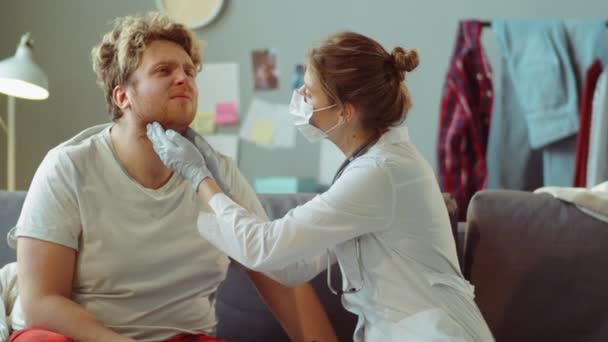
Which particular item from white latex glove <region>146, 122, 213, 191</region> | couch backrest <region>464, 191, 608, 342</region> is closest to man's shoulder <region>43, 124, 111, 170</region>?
white latex glove <region>146, 122, 213, 191</region>

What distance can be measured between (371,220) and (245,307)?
2.12 feet

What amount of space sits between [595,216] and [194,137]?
3.31 ft

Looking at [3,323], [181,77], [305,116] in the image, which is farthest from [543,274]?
[3,323]

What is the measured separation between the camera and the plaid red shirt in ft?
8.91

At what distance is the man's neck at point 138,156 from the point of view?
161 cm

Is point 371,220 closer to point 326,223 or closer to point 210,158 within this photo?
point 326,223

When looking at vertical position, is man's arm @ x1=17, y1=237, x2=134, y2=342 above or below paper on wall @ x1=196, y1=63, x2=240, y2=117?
below

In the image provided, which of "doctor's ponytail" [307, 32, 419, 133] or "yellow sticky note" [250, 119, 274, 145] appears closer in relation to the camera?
"doctor's ponytail" [307, 32, 419, 133]

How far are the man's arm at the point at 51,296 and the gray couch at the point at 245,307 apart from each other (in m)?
0.48

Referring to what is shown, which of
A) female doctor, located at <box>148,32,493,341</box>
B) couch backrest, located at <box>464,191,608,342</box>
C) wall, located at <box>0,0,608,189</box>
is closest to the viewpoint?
female doctor, located at <box>148,32,493,341</box>

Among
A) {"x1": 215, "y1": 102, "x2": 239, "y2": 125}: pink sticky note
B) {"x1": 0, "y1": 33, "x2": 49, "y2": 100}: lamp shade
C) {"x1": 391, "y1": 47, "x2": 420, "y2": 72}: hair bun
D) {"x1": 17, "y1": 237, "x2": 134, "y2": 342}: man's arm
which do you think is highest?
{"x1": 391, "y1": 47, "x2": 420, "y2": 72}: hair bun

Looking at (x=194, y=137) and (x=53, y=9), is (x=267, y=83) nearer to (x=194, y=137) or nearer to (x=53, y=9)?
(x=53, y=9)

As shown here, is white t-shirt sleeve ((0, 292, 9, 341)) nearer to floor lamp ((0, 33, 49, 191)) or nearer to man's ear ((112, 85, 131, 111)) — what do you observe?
man's ear ((112, 85, 131, 111))

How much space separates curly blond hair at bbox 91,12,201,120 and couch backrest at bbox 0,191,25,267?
46cm
